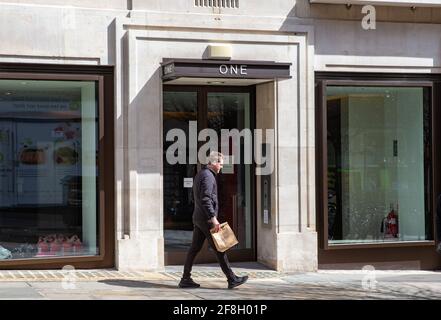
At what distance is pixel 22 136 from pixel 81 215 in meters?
1.53

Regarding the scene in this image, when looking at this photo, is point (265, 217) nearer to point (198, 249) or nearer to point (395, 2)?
point (198, 249)

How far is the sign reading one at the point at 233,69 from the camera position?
12000mm

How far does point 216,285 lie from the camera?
11156mm

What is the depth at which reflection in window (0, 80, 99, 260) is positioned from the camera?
38.9ft

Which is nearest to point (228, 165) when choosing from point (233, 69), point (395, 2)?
point (233, 69)

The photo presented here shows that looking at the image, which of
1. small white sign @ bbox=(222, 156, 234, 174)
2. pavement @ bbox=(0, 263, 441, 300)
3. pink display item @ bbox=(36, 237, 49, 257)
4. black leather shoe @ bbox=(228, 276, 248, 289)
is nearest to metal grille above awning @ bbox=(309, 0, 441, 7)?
small white sign @ bbox=(222, 156, 234, 174)

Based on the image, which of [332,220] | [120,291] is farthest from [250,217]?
[120,291]

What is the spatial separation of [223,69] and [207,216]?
267 centimetres

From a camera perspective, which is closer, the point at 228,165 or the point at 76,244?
the point at 76,244

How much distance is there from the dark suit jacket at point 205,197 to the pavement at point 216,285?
983 millimetres

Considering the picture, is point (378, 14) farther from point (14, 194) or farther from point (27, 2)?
point (14, 194)

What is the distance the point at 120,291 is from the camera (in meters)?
10.3

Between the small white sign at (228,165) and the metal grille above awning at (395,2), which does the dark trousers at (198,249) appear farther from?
the metal grille above awning at (395,2)

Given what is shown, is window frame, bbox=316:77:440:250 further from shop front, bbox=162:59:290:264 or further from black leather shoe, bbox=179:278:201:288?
black leather shoe, bbox=179:278:201:288
